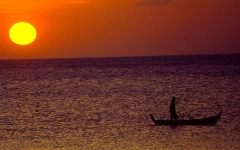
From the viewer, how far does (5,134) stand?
2627 centimetres

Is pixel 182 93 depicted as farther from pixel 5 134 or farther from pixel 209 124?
pixel 5 134

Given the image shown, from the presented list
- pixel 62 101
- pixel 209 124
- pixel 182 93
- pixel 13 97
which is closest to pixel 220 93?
pixel 182 93

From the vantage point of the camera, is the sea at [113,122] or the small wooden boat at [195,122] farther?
the small wooden boat at [195,122]

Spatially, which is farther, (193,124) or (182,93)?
(182,93)

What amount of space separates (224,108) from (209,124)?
9.03 meters

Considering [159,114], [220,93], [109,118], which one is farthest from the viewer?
[220,93]

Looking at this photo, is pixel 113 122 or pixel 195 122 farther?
pixel 113 122

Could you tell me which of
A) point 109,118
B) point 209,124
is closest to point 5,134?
point 109,118

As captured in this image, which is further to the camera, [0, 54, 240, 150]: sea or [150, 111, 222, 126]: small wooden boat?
[150, 111, 222, 126]: small wooden boat

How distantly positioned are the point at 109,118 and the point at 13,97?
20150 mm

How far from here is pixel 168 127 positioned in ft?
91.1

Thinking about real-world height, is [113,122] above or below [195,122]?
below

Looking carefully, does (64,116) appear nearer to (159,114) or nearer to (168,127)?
(159,114)

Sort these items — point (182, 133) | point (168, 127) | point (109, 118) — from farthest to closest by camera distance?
point (109, 118) → point (168, 127) → point (182, 133)
